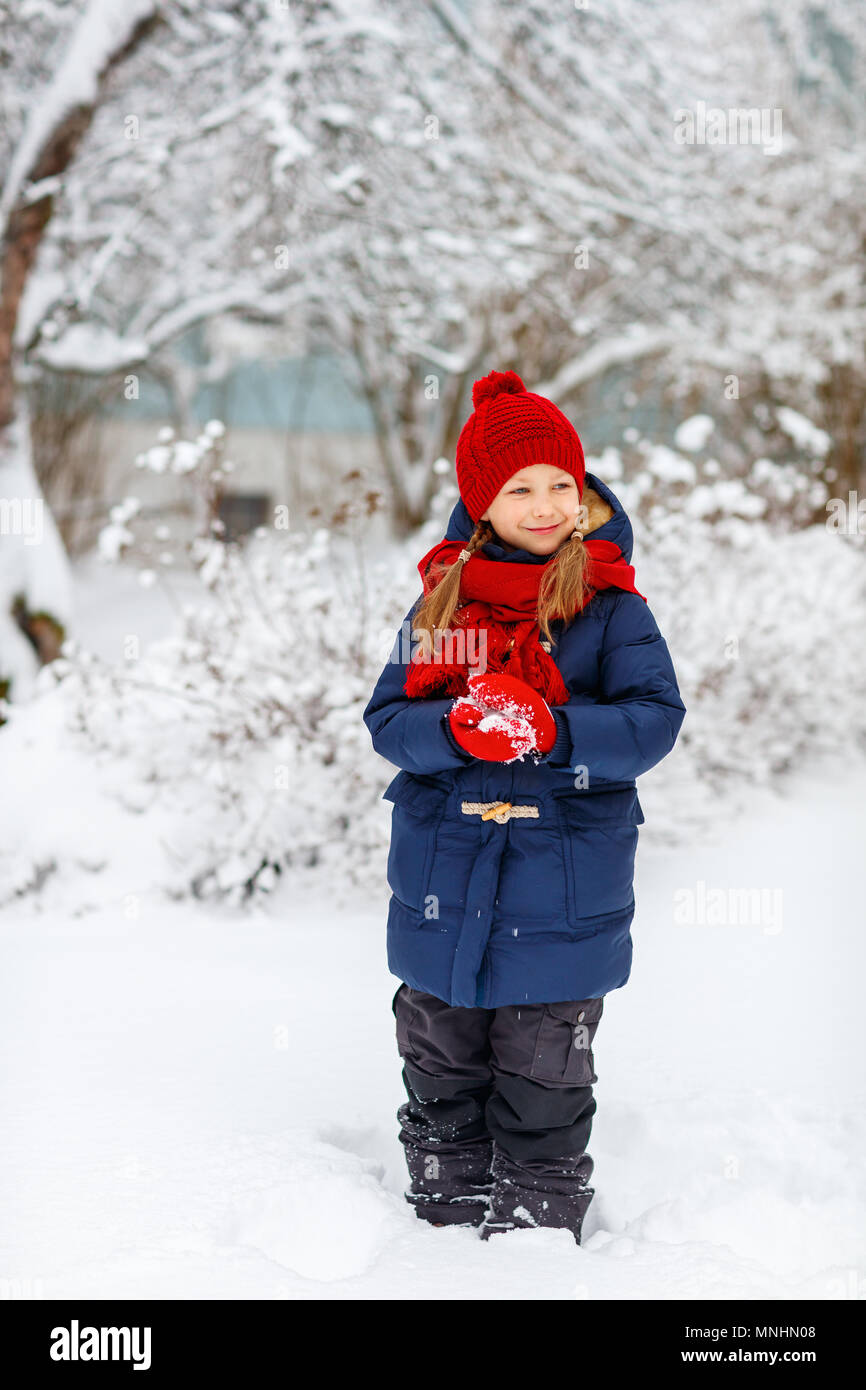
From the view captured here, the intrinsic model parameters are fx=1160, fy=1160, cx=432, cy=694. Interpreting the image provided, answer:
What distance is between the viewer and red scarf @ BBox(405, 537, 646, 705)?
1950mm

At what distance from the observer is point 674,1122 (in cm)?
250

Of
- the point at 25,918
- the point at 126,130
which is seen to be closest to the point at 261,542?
the point at 25,918

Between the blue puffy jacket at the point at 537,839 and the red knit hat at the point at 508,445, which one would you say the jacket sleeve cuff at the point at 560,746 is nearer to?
the blue puffy jacket at the point at 537,839

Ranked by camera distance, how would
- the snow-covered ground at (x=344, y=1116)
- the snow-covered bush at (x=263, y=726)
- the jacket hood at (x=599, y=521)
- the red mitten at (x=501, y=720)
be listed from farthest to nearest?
the snow-covered bush at (x=263, y=726) → the jacket hood at (x=599, y=521) → the snow-covered ground at (x=344, y=1116) → the red mitten at (x=501, y=720)

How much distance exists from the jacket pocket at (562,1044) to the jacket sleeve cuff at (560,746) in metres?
0.44

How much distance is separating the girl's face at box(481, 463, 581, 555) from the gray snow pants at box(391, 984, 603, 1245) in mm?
801

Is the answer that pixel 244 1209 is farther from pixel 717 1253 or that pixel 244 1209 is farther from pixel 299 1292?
pixel 717 1253

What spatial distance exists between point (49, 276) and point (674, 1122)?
5.41 m

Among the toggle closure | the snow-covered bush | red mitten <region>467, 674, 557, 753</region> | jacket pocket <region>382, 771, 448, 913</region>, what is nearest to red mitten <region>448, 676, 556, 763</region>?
red mitten <region>467, 674, 557, 753</region>

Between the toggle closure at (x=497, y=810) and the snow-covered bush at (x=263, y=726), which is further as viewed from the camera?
the snow-covered bush at (x=263, y=726)

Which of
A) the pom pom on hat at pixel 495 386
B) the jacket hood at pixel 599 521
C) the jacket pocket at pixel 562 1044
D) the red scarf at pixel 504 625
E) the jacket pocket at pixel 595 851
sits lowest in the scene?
the jacket pocket at pixel 562 1044

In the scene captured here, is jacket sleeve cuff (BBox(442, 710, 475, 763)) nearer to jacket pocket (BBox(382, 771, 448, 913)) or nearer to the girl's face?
jacket pocket (BBox(382, 771, 448, 913))

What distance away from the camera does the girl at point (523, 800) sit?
1936 millimetres

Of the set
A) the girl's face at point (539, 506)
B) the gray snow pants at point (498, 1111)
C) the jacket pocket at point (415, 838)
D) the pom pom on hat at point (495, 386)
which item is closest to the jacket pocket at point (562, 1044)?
the gray snow pants at point (498, 1111)
